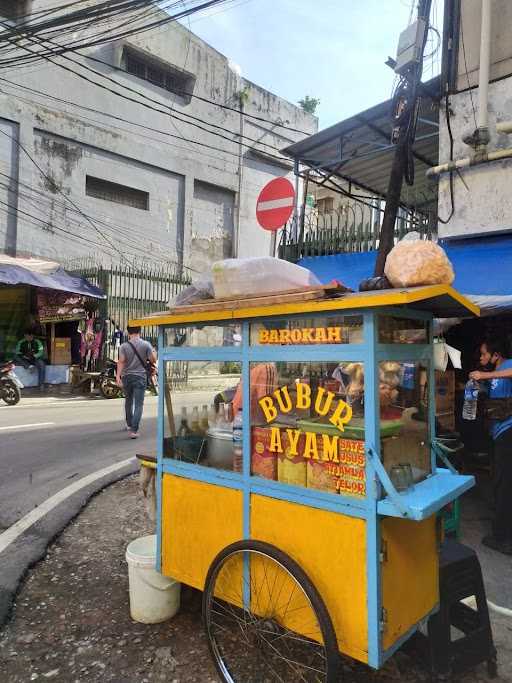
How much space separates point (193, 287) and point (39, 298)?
13805 millimetres

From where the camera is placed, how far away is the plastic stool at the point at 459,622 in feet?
7.83

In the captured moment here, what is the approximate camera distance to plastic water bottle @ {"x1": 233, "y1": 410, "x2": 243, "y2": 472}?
105 inches

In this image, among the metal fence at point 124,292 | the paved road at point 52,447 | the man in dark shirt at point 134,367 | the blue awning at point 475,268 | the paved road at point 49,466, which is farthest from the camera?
the metal fence at point 124,292

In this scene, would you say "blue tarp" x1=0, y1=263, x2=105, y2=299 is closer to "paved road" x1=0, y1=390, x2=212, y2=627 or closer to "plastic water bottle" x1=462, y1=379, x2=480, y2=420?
"paved road" x1=0, y1=390, x2=212, y2=627

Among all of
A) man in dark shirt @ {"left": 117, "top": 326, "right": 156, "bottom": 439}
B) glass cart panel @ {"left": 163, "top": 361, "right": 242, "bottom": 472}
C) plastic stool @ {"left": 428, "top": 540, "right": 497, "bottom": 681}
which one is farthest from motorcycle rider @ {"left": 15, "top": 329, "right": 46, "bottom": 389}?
plastic stool @ {"left": 428, "top": 540, "right": 497, "bottom": 681}

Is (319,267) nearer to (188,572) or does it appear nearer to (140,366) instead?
(140,366)

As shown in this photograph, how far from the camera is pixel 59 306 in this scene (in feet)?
48.8

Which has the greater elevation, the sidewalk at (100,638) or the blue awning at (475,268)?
the blue awning at (475,268)

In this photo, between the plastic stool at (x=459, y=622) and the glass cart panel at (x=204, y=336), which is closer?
the plastic stool at (x=459, y=622)

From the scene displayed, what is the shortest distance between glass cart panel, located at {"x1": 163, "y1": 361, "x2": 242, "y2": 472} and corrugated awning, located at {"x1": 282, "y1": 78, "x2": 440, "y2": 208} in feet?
17.4

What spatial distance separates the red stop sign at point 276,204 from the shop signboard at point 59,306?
10.7 meters

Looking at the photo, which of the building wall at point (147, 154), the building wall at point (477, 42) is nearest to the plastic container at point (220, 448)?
the building wall at point (477, 42)

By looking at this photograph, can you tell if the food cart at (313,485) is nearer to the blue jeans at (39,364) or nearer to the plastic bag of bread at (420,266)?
the plastic bag of bread at (420,266)

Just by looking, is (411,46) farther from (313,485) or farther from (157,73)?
(157,73)
